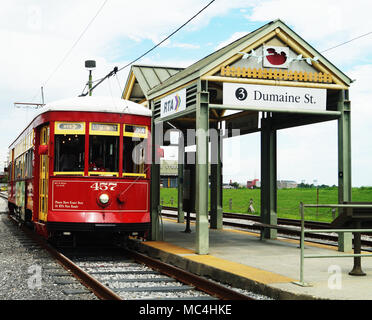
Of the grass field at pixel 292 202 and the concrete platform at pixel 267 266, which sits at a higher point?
the concrete platform at pixel 267 266

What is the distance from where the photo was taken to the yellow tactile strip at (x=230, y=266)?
758cm

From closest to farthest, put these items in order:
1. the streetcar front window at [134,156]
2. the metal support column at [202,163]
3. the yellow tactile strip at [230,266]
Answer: the yellow tactile strip at [230,266] → the metal support column at [202,163] → the streetcar front window at [134,156]

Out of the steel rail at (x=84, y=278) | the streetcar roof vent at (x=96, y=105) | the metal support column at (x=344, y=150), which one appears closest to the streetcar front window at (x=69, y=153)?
the streetcar roof vent at (x=96, y=105)

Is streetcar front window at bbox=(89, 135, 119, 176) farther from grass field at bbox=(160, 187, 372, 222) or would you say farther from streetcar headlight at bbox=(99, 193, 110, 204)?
grass field at bbox=(160, 187, 372, 222)

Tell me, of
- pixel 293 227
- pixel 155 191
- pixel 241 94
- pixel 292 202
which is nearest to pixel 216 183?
pixel 293 227

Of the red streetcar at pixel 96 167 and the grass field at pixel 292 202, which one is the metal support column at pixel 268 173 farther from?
the grass field at pixel 292 202

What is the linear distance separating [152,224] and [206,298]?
19.4ft

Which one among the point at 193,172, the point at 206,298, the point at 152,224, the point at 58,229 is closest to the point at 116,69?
the point at 193,172

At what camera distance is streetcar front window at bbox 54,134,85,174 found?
11.0 meters

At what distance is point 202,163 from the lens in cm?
1058

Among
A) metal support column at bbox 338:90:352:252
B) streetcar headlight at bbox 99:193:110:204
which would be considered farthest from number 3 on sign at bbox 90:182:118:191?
metal support column at bbox 338:90:352:252

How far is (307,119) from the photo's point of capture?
12672mm

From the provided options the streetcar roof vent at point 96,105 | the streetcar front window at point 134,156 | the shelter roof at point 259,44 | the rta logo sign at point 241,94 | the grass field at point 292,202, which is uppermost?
the shelter roof at point 259,44
